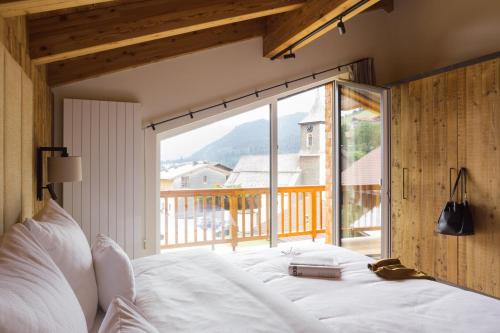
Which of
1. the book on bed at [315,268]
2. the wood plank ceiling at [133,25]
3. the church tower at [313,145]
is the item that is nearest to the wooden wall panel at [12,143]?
the wood plank ceiling at [133,25]

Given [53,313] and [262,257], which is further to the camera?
[262,257]

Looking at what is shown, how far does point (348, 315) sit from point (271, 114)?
2.80 meters

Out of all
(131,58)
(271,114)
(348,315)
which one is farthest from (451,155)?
(131,58)

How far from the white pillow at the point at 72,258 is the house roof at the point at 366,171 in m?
3.17

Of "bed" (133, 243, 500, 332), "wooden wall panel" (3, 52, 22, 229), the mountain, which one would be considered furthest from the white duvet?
the mountain

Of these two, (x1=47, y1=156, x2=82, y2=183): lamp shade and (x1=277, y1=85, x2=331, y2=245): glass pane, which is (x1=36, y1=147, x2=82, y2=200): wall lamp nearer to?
(x1=47, y1=156, x2=82, y2=183): lamp shade

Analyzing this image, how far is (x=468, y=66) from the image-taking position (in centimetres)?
309

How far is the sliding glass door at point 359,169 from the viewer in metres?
4.07

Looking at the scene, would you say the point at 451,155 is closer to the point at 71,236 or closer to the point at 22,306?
the point at 71,236

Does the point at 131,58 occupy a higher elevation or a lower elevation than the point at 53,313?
higher

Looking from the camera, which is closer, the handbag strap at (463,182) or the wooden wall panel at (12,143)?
the wooden wall panel at (12,143)

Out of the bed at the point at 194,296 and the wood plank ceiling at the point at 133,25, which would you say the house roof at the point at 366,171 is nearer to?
the wood plank ceiling at the point at 133,25

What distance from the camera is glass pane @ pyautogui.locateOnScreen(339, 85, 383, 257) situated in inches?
161

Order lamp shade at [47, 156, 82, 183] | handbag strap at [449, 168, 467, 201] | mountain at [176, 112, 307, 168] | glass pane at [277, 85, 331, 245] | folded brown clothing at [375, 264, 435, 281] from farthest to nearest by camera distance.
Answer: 1. glass pane at [277, 85, 331, 245]
2. mountain at [176, 112, 307, 168]
3. handbag strap at [449, 168, 467, 201]
4. lamp shade at [47, 156, 82, 183]
5. folded brown clothing at [375, 264, 435, 281]
